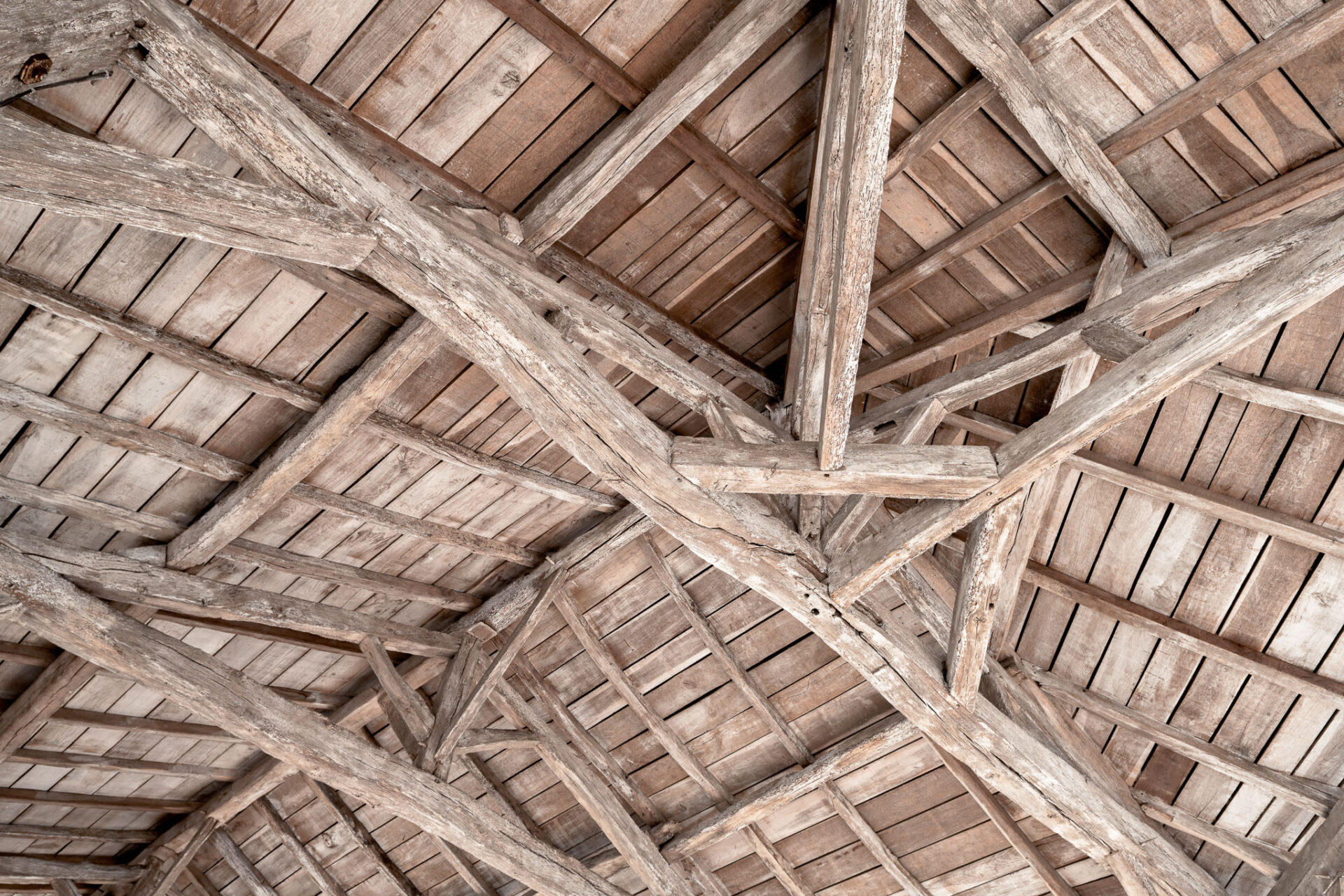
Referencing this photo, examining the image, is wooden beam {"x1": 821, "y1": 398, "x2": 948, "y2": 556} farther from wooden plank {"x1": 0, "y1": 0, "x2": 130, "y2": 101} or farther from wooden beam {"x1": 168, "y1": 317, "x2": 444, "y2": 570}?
wooden plank {"x1": 0, "y1": 0, "x2": 130, "y2": 101}

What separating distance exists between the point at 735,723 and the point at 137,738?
275 cm

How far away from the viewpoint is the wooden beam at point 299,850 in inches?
186

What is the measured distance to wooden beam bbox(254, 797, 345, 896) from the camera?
15.5 feet

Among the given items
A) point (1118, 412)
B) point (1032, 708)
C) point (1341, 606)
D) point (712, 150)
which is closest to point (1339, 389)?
point (1341, 606)

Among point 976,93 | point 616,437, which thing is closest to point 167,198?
point 616,437

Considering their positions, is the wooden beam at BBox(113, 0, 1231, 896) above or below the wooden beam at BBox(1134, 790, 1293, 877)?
above

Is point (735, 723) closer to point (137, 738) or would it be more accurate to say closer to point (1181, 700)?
point (1181, 700)

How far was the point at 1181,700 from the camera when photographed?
327 cm

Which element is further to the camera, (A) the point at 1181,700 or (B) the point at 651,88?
(A) the point at 1181,700

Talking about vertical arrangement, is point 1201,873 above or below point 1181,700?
below

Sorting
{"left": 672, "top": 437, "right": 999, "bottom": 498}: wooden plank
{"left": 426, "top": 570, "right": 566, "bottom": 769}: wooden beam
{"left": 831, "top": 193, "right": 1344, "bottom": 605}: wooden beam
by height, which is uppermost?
{"left": 426, "top": 570, "right": 566, "bottom": 769}: wooden beam

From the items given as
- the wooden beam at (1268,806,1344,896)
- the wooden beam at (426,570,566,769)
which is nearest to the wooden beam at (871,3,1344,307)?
the wooden beam at (1268,806,1344,896)

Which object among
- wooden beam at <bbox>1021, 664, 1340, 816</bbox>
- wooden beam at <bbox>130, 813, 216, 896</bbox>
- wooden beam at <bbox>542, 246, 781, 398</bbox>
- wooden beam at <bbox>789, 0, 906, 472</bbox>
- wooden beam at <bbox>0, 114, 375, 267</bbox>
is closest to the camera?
wooden beam at <bbox>0, 114, 375, 267</bbox>

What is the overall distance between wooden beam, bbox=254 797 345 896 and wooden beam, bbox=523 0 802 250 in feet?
12.4
